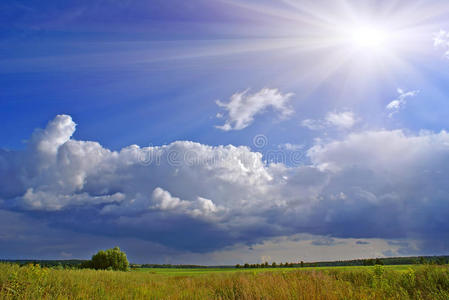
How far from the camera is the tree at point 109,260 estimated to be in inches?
2800

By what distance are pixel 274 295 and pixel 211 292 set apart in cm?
679

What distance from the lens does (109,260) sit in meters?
71.6

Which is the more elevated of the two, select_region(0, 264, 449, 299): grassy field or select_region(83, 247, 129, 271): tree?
select_region(0, 264, 449, 299): grassy field

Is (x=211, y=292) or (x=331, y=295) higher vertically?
(x=331, y=295)

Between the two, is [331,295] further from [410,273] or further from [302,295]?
[410,273]

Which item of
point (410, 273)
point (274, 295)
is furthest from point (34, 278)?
point (410, 273)

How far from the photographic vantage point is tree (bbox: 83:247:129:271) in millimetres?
71125

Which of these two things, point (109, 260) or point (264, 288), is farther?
point (109, 260)

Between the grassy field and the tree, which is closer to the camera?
the grassy field

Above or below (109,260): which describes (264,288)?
above

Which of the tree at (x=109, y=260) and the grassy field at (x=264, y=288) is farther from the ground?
the grassy field at (x=264, y=288)

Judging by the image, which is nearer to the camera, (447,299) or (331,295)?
(331,295)

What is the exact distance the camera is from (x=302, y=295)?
1263 cm

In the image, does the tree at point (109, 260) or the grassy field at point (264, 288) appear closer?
the grassy field at point (264, 288)
